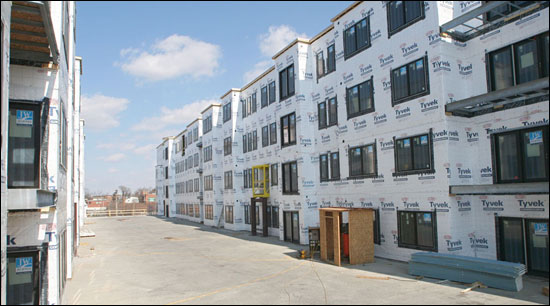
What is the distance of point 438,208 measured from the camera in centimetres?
1523

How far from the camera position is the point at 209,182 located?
4325cm

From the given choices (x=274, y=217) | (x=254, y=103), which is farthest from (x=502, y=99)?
(x=254, y=103)

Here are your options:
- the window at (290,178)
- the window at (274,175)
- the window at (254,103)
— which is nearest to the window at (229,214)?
the window at (274,175)

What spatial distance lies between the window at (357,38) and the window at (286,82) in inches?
217

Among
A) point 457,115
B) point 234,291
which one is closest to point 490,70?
point 457,115

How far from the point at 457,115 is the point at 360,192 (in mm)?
6092

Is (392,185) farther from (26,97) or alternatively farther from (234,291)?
(26,97)

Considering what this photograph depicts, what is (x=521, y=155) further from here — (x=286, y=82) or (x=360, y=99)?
(x=286, y=82)

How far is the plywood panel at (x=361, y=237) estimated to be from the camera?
1652cm

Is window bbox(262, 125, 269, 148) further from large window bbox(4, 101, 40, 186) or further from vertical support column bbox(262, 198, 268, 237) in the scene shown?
large window bbox(4, 101, 40, 186)

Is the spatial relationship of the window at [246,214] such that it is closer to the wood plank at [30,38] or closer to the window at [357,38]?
the window at [357,38]

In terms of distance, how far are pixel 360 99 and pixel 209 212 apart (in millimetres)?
27134

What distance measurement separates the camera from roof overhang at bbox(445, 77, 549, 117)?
39.4ft

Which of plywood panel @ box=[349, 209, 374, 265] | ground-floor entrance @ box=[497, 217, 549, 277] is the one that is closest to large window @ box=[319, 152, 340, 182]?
plywood panel @ box=[349, 209, 374, 265]
